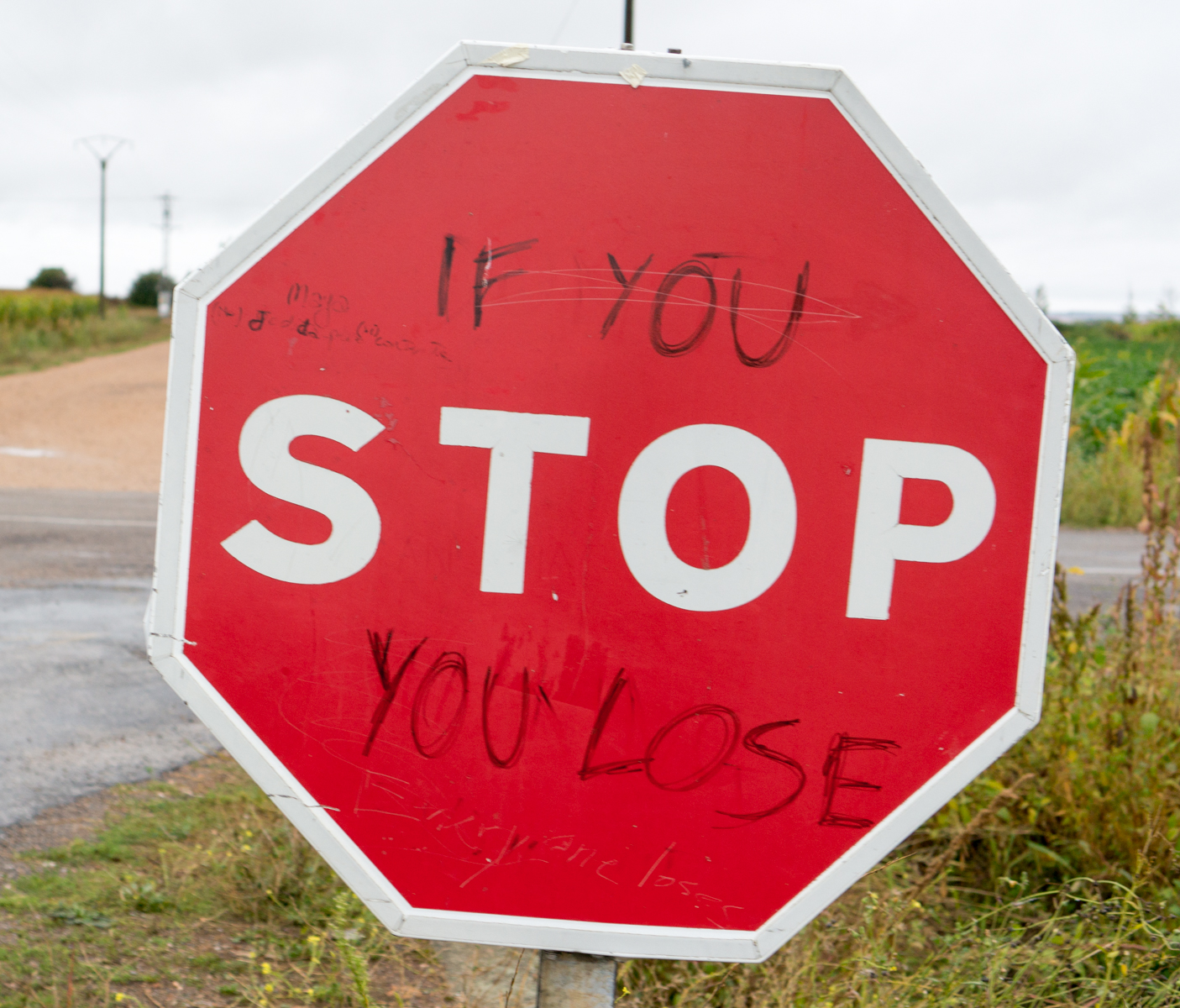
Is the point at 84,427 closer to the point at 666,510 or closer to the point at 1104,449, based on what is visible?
the point at 1104,449

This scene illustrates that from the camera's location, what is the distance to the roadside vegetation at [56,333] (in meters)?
23.3

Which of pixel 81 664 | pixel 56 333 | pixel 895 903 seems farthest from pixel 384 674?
pixel 56 333

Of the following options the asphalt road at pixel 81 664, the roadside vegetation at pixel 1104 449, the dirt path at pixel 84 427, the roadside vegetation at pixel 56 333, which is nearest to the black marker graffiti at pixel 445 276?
the asphalt road at pixel 81 664

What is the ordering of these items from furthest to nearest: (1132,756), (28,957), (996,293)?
(1132,756) < (28,957) < (996,293)

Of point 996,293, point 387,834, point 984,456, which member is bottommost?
point 387,834

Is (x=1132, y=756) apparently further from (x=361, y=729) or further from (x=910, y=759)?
(x=361, y=729)

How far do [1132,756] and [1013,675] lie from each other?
1892 millimetres

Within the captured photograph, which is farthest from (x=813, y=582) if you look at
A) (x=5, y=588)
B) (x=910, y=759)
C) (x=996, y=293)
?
(x=5, y=588)

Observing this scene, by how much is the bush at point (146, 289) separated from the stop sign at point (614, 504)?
57849 millimetres

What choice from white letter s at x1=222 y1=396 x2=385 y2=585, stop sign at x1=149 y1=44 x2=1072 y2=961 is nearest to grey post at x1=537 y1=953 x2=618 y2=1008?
stop sign at x1=149 y1=44 x2=1072 y2=961

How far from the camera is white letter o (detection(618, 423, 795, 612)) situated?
930 millimetres

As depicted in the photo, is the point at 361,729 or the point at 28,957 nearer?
the point at 361,729

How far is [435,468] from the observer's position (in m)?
0.92

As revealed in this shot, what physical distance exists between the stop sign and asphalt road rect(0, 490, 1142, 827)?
2640 mm
